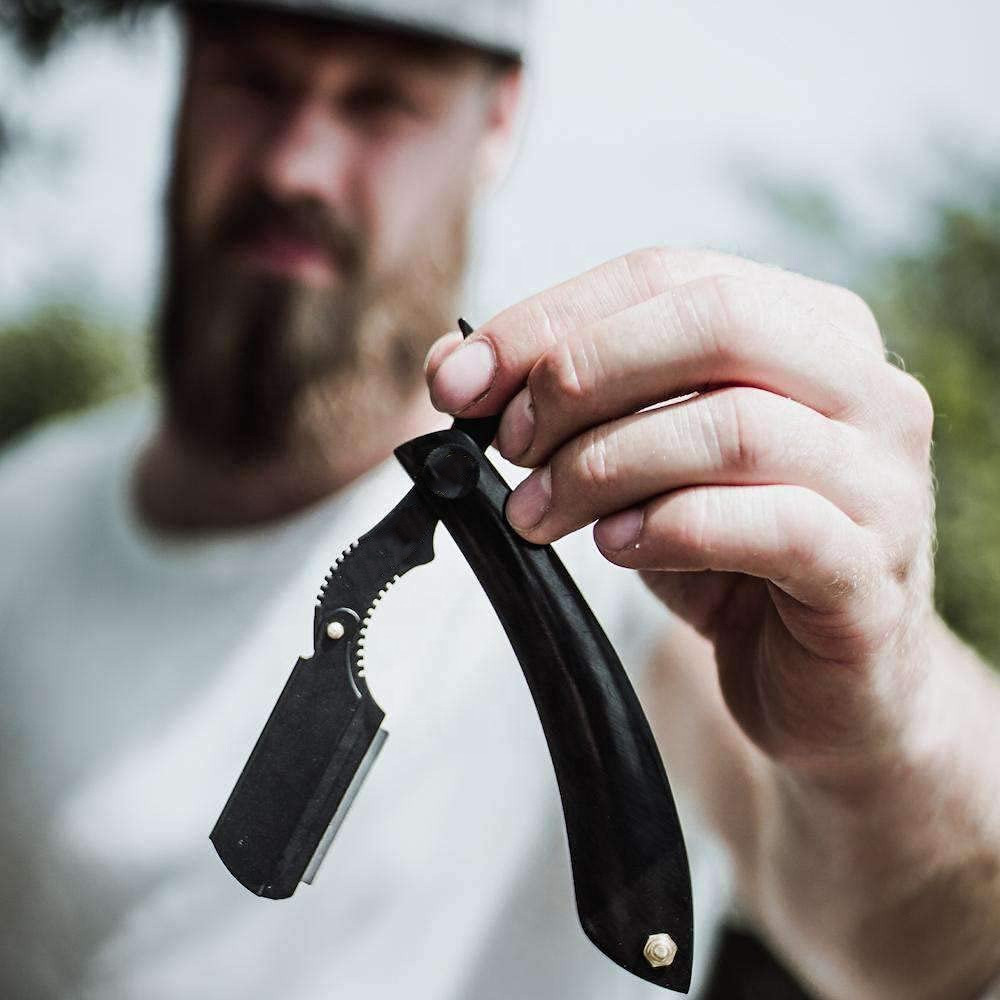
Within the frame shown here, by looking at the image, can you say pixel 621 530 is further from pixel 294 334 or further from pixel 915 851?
pixel 294 334

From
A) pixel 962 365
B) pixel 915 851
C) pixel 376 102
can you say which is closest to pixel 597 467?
pixel 915 851

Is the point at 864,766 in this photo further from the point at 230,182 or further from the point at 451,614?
the point at 230,182

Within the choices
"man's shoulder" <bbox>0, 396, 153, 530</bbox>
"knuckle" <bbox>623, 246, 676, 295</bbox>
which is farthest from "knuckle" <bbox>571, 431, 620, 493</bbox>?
"man's shoulder" <bbox>0, 396, 153, 530</bbox>

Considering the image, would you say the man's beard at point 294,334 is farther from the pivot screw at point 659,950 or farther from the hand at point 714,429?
the pivot screw at point 659,950

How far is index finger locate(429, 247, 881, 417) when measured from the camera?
572 mm

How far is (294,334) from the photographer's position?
1601mm

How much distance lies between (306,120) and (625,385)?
1.13 metres

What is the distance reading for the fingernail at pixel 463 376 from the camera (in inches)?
22.4

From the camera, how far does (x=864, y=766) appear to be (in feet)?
2.41

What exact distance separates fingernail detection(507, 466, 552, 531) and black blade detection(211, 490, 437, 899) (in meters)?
0.05

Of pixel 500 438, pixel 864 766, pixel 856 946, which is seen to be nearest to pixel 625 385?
pixel 500 438

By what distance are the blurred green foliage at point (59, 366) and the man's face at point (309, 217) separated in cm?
224

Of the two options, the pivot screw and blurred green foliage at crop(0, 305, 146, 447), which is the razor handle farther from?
blurred green foliage at crop(0, 305, 146, 447)

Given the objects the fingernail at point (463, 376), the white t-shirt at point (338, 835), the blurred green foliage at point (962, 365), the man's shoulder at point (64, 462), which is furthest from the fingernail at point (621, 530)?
the blurred green foliage at point (962, 365)
